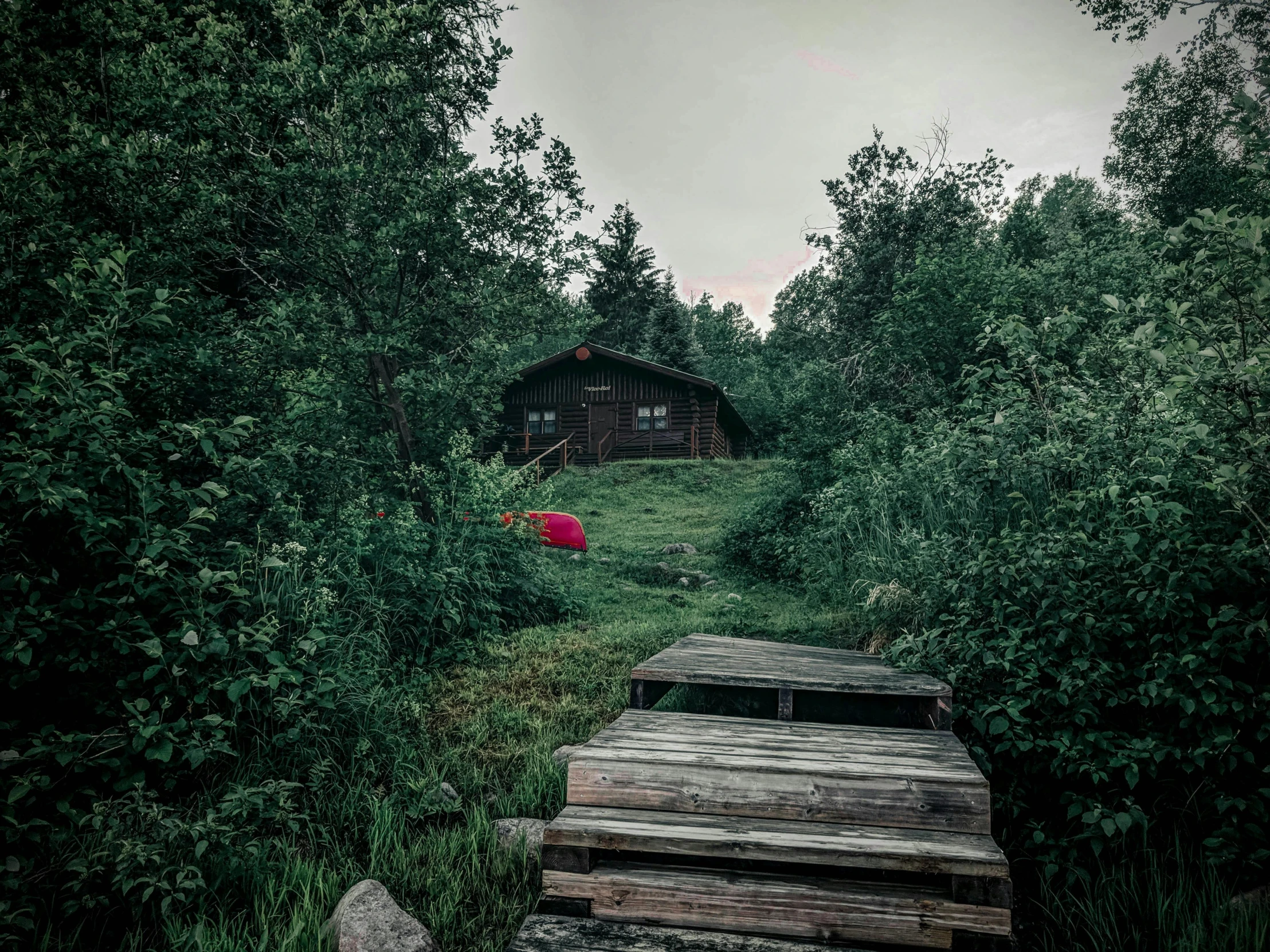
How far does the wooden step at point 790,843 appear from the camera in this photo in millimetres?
1878

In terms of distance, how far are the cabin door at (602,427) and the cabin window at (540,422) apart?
1.70 meters

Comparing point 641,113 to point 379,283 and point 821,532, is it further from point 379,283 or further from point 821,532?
point 821,532

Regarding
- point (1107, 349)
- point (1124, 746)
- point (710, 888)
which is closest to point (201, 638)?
point (710, 888)

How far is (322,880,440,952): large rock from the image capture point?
7.48ft

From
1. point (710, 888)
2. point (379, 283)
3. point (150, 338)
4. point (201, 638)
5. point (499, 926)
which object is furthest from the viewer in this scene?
point (379, 283)

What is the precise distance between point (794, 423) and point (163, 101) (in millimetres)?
9519

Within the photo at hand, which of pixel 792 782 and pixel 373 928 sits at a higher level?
pixel 792 782

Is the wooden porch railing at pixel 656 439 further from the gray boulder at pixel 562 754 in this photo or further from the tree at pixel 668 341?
the gray boulder at pixel 562 754

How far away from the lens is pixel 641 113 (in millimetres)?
14141

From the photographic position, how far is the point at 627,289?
44.1 m

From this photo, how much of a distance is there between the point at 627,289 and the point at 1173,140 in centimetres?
2892

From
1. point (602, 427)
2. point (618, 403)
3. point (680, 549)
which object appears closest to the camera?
Result: point (680, 549)

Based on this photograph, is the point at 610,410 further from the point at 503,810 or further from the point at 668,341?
the point at 503,810

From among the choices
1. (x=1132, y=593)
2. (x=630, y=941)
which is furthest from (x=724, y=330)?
(x=630, y=941)
